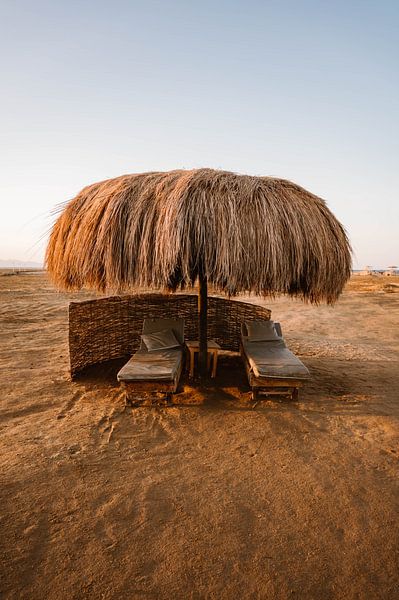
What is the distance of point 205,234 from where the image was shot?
363 centimetres

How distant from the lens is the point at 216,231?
362cm

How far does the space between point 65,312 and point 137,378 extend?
7.70 meters

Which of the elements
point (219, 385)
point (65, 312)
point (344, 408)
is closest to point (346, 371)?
point (344, 408)

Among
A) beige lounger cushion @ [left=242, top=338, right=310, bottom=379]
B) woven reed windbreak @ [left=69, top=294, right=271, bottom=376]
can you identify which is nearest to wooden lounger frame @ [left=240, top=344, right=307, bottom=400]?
beige lounger cushion @ [left=242, top=338, right=310, bottom=379]

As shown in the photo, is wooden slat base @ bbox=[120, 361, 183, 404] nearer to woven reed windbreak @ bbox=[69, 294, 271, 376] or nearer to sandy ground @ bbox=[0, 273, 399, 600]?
sandy ground @ bbox=[0, 273, 399, 600]

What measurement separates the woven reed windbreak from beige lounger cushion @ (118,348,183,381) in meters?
1.00

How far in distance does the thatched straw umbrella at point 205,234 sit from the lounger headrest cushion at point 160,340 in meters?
1.42

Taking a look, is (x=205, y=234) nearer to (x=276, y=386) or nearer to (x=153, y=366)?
(x=153, y=366)

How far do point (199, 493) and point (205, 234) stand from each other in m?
2.38

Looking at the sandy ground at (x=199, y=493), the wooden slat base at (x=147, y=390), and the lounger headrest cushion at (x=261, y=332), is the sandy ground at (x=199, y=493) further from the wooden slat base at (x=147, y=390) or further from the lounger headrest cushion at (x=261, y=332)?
the lounger headrest cushion at (x=261, y=332)

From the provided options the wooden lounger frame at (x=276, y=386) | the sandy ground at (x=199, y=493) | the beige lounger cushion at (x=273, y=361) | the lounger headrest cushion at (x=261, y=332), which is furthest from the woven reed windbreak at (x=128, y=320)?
the wooden lounger frame at (x=276, y=386)

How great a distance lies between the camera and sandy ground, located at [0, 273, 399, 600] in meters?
2.03

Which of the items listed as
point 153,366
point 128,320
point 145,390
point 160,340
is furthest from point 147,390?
point 128,320

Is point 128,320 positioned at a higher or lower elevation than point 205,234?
lower
